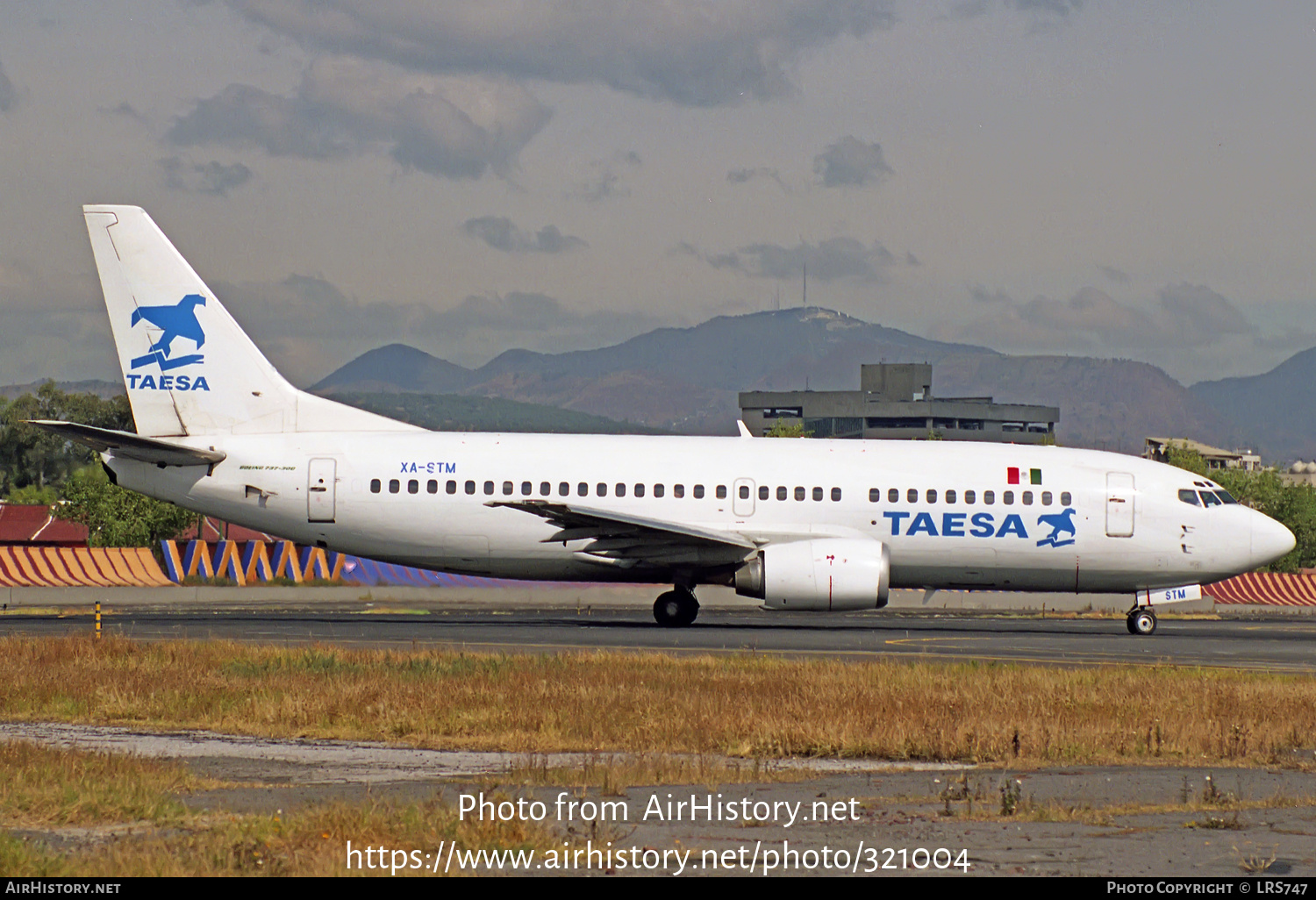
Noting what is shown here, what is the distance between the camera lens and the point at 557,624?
110 feet

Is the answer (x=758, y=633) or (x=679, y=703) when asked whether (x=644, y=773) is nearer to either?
(x=679, y=703)

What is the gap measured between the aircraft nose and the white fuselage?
50mm

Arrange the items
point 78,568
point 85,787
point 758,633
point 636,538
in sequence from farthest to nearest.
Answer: point 78,568 → point 636,538 → point 758,633 → point 85,787

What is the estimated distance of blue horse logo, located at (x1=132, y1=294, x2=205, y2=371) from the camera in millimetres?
A: 33156

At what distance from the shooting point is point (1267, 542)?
33.4 metres

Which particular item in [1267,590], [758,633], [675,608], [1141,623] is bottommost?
[758,633]

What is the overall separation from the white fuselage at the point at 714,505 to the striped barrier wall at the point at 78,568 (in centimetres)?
1284

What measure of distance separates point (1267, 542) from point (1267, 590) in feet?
73.5

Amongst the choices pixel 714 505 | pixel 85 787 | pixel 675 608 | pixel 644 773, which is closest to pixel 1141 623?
pixel 714 505

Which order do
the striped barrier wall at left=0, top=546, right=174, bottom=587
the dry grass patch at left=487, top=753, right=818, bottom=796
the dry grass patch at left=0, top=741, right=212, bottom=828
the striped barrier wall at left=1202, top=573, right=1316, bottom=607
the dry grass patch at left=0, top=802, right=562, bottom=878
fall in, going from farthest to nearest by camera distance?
the striped barrier wall at left=1202, top=573, right=1316, bottom=607, the striped barrier wall at left=0, top=546, right=174, bottom=587, the dry grass patch at left=487, top=753, right=818, bottom=796, the dry grass patch at left=0, top=741, right=212, bottom=828, the dry grass patch at left=0, top=802, right=562, bottom=878

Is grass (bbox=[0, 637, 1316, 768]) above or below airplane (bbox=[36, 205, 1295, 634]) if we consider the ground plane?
below

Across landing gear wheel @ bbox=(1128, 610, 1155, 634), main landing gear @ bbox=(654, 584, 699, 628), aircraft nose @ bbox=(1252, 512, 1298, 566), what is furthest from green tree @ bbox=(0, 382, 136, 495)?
aircraft nose @ bbox=(1252, 512, 1298, 566)

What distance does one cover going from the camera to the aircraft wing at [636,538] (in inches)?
1214

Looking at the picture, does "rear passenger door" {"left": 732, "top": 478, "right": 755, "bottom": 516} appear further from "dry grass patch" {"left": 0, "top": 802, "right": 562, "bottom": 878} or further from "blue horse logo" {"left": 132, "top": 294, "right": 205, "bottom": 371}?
"dry grass patch" {"left": 0, "top": 802, "right": 562, "bottom": 878}
